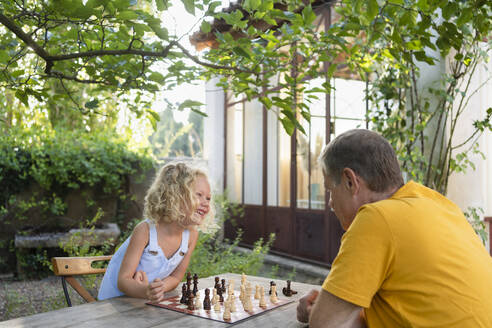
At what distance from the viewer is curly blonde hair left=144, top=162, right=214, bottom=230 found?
2.52m

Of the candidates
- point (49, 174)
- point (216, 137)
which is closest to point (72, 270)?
point (49, 174)

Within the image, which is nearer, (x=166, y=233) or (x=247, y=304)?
(x=247, y=304)

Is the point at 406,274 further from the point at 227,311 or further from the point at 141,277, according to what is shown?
the point at 141,277

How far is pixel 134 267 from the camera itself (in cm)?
228

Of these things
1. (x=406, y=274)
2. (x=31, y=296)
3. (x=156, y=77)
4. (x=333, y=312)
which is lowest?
(x=31, y=296)

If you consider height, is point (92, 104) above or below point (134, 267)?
above

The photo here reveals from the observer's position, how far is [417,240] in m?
1.36

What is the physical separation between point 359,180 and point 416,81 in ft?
10.3

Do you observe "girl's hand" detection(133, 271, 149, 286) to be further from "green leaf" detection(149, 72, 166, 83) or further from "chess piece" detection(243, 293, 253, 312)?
"green leaf" detection(149, 72, 166, 83)

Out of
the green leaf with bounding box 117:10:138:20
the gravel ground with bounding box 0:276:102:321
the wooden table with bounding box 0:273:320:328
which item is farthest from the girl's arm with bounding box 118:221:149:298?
the gravel ground with bounding box 0:276:102:321

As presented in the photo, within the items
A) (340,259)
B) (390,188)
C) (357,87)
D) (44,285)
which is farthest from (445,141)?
(44,285)

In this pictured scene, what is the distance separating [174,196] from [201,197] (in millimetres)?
191

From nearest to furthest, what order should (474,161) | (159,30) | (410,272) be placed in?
(410,272) < (159,30) < (474,161)

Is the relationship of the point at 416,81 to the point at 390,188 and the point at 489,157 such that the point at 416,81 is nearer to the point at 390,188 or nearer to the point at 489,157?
the point at 489,157
